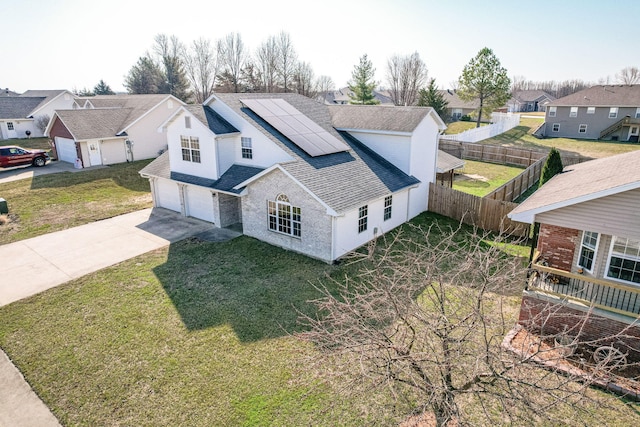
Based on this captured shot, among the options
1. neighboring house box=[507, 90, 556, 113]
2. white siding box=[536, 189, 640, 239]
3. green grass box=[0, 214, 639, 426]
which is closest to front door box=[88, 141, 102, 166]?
green grass box=[0, 214, 639, 426]

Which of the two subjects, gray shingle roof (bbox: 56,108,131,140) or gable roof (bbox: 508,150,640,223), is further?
gray shingle roof (bbox: 56,108,131,140)

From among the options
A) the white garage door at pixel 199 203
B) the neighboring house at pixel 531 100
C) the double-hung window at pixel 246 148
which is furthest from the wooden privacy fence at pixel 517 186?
the neighboring house at pixel 531 100

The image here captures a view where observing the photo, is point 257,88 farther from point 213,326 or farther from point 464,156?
point 213,326

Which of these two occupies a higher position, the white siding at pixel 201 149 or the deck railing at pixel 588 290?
the white siding at pixel 201 149

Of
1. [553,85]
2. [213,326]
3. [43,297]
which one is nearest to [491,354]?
[213,326]

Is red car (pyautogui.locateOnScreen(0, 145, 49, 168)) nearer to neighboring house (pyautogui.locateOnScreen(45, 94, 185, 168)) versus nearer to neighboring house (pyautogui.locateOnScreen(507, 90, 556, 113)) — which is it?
neighboring house (pyautogui.locateOnScreen(45, 94, 185, 168))

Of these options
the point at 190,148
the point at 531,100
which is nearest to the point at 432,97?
the point at 190,148

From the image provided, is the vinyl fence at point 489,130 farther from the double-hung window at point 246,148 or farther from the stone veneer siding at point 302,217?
the stone veneer siding at point 302,217
